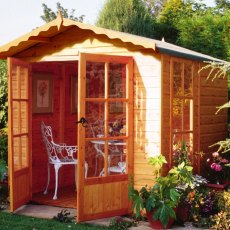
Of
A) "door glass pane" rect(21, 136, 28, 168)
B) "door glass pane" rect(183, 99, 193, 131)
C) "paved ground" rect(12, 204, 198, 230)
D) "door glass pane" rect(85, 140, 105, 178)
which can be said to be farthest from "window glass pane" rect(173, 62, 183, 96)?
"door glass pane" rect(21, 136, 28, 168)

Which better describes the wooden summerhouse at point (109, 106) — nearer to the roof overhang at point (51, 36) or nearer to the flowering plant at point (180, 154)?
the roof overhang at point (51, 36)

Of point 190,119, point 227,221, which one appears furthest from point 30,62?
point 227,221

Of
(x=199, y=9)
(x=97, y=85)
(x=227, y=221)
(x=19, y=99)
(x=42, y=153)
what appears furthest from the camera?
(x=199, y=9)

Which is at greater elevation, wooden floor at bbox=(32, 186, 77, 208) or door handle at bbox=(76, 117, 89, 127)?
door handle at bbox=(76, 117, 89, 127)

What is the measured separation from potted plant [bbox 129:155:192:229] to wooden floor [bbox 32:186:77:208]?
145 cm

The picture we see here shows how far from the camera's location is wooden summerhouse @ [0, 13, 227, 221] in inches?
281

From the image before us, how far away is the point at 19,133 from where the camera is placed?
791cm

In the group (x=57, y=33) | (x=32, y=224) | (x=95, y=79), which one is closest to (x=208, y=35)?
(x=57, y=33)

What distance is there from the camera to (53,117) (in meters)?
9.38

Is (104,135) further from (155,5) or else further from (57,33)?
(155,5)

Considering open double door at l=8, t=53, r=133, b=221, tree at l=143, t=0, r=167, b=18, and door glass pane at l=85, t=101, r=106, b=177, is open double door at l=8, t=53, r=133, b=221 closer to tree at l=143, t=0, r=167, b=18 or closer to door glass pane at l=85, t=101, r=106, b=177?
door glass pane at l=85, t=101, r=106, b=177

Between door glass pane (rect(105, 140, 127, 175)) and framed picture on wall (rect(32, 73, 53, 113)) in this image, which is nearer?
door glass pane (rect(105, 140, 127, 175))

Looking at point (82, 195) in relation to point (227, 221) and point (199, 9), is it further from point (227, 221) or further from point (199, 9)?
point (199, 9)

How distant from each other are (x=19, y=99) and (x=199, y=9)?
15975 millimetres
